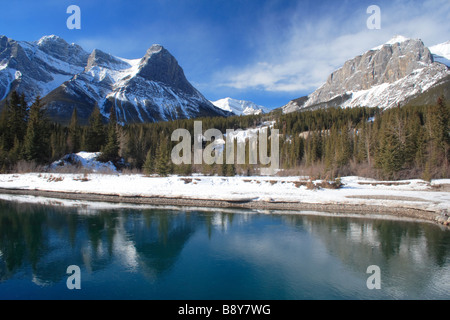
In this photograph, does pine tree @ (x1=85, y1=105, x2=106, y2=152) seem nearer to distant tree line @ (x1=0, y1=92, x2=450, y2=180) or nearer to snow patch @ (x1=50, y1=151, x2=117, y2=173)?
distant tree line @ (x1=0, y1=92, x2=450, y2=180)

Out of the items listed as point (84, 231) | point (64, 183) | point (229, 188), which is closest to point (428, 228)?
point (229, 188)

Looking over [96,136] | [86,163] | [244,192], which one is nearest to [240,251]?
[244,192]

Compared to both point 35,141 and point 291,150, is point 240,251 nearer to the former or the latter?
point 35,141

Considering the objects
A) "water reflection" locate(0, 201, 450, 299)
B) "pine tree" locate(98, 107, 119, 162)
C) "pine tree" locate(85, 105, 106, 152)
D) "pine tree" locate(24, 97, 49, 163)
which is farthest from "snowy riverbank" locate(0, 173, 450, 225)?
"pine tree" locate(85, 105, 106, 152)

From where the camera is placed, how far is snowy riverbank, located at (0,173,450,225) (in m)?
24.9

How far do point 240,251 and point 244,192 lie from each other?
48.9 ft

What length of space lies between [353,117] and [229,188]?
288ft

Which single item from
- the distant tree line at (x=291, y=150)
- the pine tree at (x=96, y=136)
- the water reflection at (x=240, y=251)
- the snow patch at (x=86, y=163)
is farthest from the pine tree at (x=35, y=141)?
the water reflection at (x=240, y=251)

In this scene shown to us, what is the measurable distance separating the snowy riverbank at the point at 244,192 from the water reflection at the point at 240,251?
12.1 feet

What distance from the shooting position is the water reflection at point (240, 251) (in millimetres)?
10898

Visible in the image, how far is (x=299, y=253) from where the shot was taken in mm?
14438

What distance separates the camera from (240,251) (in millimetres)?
14750

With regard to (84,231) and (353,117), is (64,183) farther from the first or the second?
(353,117)
